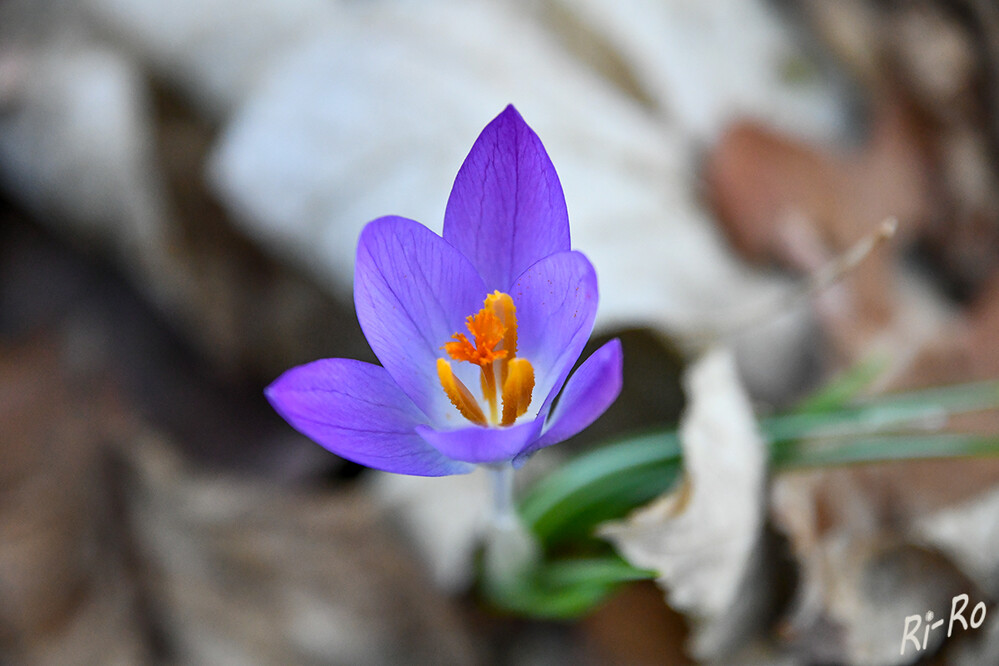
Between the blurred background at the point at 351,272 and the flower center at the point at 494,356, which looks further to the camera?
the blurred background at the point at 351,272

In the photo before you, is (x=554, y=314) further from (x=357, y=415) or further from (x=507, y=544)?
(x=507, y=544)

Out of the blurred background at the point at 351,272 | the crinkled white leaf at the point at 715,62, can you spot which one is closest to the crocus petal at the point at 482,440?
the blurred background at the point at 351,272

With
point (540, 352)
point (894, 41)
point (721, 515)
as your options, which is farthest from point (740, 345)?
point (894, 41)

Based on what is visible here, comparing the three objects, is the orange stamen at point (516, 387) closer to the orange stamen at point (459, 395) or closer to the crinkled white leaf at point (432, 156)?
the orange stamen at point (459, 395)

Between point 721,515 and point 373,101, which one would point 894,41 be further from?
point 721,515

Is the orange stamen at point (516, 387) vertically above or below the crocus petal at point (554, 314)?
below

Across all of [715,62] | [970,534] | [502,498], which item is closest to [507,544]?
[502,498]

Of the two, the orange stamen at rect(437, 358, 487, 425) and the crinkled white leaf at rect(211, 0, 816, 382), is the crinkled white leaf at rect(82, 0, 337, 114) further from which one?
the orange stamen at rect(437, 358, 487, 425)
